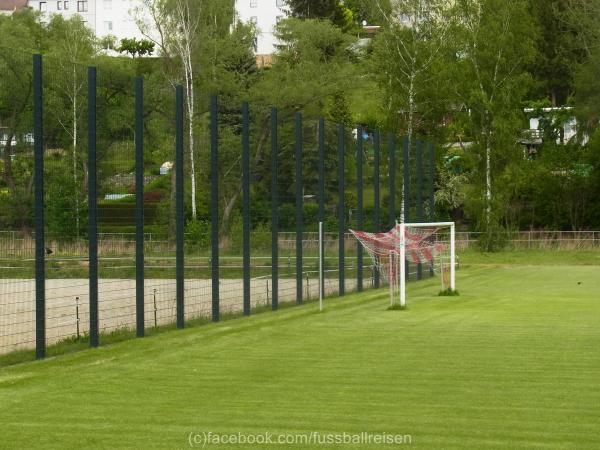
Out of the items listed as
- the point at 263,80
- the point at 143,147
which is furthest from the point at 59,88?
the point at 263,80

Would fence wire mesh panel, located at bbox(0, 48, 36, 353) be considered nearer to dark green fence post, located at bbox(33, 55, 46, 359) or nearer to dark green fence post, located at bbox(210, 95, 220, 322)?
dark green fence post, located at bbox(33, 55, 46, 359)

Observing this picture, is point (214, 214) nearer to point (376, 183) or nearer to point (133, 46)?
point (376, 183)

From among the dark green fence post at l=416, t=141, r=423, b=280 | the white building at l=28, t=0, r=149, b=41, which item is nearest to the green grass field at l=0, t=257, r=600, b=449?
the dark green fence post at l=416, t=141, r=423, b=280

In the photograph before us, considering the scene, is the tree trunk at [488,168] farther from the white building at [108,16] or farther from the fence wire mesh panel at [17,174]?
the white building at [108,16]

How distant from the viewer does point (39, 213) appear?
1324cm

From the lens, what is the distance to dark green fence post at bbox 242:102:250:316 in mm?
19234

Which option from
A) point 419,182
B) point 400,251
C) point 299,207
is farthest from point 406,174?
point 400,251

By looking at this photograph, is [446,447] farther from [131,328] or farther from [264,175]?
[264,175]

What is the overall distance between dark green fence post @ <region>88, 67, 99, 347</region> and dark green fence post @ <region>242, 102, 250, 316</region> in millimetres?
4883

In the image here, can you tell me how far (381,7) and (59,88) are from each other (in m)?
41.0

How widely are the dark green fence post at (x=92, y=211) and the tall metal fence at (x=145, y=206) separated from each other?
0.02 meters

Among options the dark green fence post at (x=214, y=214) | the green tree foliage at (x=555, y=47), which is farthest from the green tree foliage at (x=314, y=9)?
the dark green fence post at (x=214, y=214)

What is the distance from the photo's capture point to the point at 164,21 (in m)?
55.2

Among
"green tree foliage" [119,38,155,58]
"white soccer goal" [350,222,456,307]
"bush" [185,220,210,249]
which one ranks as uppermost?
Result: "green tree foliage" [119,38,155,58]
